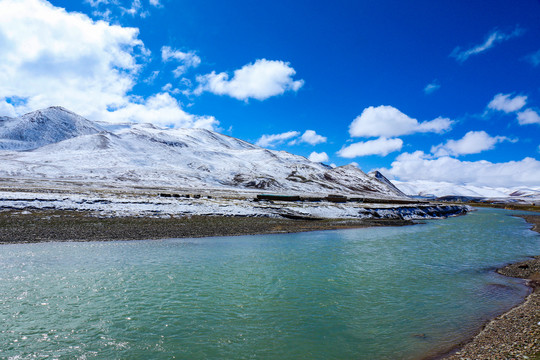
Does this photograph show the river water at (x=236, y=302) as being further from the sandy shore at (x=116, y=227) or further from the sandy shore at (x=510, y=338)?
the sandy shore at (x=116, y=227)

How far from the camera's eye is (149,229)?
1529 inches

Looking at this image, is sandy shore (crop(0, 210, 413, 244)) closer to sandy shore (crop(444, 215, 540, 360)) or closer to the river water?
the river water

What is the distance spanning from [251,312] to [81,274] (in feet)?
43.0

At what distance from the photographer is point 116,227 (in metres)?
38.3

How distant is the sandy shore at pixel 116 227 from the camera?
32.8 metres

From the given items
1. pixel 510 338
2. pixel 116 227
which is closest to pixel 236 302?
pixel 510 338

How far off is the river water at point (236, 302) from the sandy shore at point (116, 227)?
12.0 ft

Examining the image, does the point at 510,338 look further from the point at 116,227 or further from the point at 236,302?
the point at 116,227

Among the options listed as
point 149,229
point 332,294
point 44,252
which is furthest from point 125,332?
point 149,229

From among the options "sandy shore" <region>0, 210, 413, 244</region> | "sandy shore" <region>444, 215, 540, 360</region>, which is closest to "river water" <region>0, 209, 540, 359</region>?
"sandy shore" <region>444, 215, 540, 360</region>

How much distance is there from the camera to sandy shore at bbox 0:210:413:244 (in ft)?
108

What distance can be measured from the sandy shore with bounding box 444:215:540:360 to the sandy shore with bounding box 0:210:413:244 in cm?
3152

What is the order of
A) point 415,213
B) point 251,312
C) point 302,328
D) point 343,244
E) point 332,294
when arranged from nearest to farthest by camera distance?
point 302,328 → point 251,312 → point 332,294 → point 343,244 → point 415,213

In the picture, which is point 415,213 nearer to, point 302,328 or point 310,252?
point 310,252
